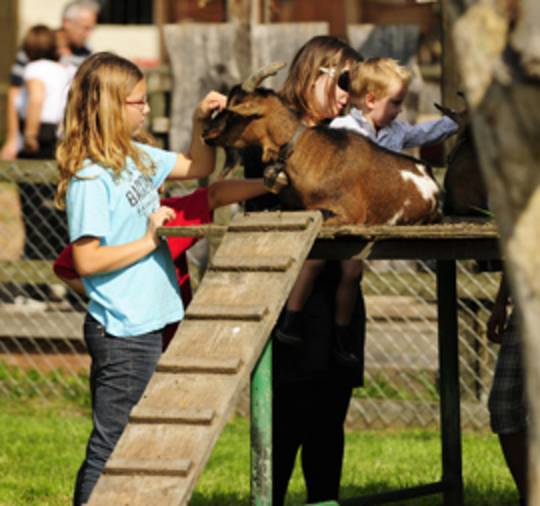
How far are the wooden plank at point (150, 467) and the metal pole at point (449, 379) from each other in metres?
2.28

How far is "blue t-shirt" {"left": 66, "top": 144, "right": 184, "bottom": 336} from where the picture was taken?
5.18 meters

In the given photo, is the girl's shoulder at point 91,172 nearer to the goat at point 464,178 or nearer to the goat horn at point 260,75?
the goat horn at point 260,75

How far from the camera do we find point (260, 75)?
17.6 ft

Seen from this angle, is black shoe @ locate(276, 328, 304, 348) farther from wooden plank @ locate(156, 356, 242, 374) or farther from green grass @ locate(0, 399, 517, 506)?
green grass @ locate(0, 399, 517, 506)

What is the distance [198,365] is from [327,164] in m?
1.07

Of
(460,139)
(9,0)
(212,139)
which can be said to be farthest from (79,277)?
(9,0)

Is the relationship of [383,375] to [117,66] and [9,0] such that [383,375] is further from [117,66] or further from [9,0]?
[9,0]

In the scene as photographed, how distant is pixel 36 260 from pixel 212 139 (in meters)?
4.60

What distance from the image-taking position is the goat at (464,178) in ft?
19.3

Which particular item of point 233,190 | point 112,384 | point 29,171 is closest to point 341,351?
point 233,190

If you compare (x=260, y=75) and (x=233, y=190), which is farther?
(x=233, y=190)

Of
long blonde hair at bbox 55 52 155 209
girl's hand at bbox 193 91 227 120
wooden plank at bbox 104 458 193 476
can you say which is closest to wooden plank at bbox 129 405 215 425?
wooden plank at bbox 104 458 193 476

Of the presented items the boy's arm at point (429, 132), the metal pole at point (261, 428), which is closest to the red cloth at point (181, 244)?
the metal pole at point (261, 428)

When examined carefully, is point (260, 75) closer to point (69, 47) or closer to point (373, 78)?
point (373, 78)
